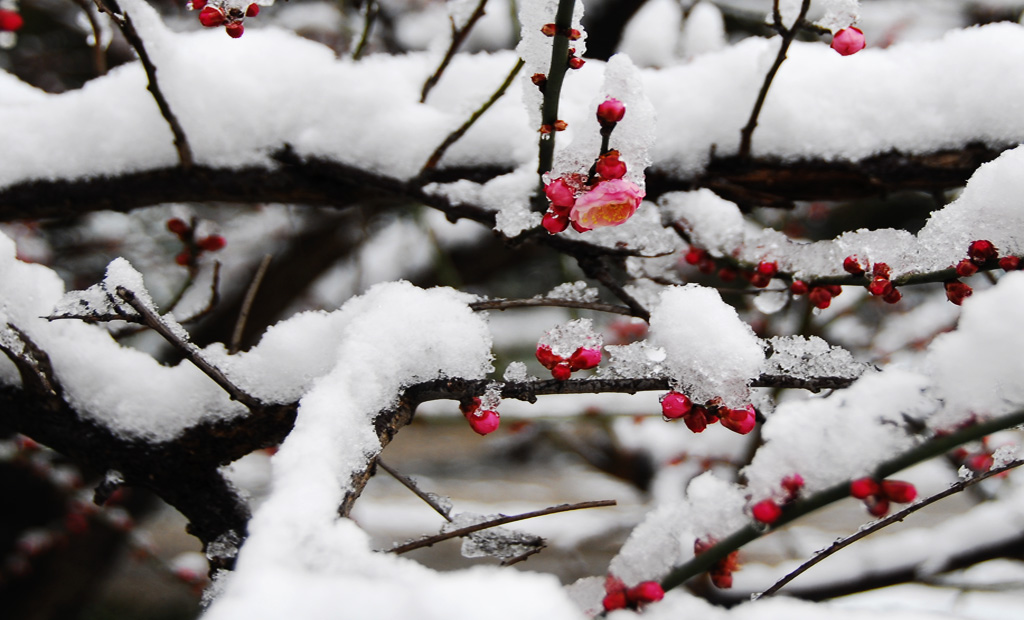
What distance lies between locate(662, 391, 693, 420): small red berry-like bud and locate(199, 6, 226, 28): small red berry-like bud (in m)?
0.91

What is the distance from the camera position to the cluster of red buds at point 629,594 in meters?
0.67

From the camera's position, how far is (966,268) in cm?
92

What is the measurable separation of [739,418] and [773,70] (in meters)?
0.63

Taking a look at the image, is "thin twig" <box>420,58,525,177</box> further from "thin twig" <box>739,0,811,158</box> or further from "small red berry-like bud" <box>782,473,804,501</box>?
"small red berry-like bud" <box>782,473,804,501</box>

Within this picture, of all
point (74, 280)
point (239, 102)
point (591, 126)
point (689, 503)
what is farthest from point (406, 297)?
point (74, 280)

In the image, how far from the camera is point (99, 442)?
1.08 m

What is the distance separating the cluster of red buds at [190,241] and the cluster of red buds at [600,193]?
115cm

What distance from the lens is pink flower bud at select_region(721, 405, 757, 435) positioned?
2.74ft

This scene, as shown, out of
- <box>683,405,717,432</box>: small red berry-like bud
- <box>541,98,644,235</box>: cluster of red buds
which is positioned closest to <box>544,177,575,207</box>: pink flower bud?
<box>541,98,644,235</box>: cluster of red buds

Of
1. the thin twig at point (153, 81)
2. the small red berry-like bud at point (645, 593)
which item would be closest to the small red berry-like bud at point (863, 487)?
the small red berry-like bud at point (645, 593)

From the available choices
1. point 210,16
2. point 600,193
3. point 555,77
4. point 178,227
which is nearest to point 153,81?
point 210,16

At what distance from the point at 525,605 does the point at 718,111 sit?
114 cm

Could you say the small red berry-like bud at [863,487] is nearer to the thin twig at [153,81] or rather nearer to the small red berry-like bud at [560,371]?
the small red berry-like bud at [560,371]

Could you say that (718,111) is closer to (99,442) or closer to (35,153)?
(99,442)
